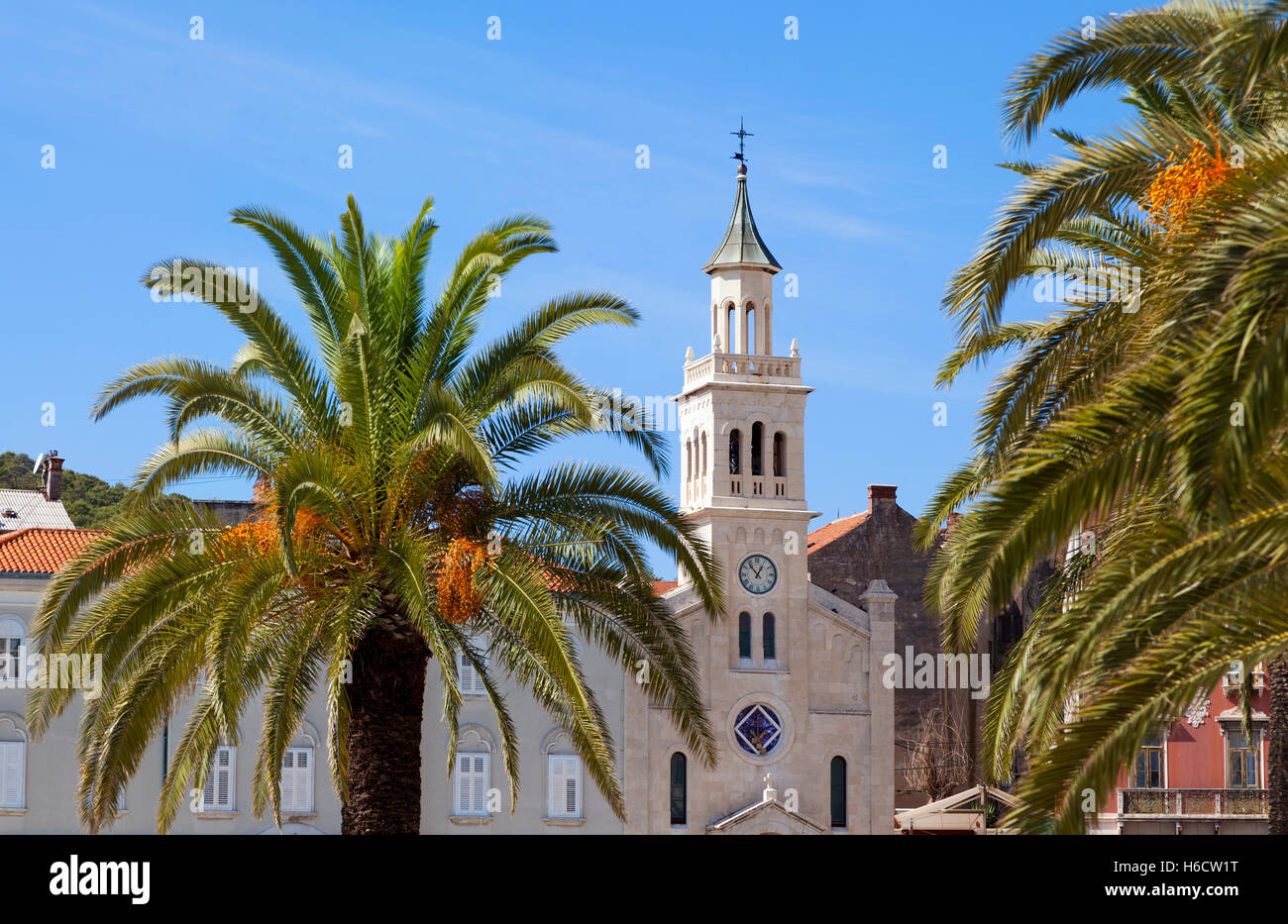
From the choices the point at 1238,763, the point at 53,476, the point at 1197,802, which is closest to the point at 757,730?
the point at 1197,802

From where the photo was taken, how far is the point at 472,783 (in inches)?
1948

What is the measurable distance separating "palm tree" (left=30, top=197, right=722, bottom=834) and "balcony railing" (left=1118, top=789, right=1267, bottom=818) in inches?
1291

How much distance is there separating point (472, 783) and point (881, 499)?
19481mm

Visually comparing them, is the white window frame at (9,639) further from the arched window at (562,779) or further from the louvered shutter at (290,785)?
the arched window at (562,779)

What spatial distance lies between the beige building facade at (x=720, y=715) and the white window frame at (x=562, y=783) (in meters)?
0.05

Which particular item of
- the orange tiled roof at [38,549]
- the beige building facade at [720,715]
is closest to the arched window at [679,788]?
the beige building facade at [720,715]

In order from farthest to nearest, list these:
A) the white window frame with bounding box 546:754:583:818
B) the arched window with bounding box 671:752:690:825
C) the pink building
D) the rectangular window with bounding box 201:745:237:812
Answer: the pink building, the arched window with bounding box 671:752:690:825, the white window frame with bounding box 546:754:583:818, the rectangular window with bounding box 201:745:237:812

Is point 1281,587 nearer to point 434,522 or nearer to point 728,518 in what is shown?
point 434,522

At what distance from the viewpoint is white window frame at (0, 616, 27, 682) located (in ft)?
150

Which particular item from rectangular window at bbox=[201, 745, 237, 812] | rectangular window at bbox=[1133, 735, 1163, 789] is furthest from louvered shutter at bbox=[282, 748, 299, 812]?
rectangular window at bbox=[1133, 735, 1163, 789]

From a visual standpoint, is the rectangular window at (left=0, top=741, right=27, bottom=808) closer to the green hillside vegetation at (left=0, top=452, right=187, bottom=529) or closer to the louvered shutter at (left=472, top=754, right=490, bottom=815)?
the louvered shutter at (left=472, top=754, right=490, bottom=815)

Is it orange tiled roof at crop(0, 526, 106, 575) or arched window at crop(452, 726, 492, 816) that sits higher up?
orange tiled roof at crop(0, 526, 106, 575)

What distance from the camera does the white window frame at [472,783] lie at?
4922 cm

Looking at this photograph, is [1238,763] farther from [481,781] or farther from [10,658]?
[10,658]
